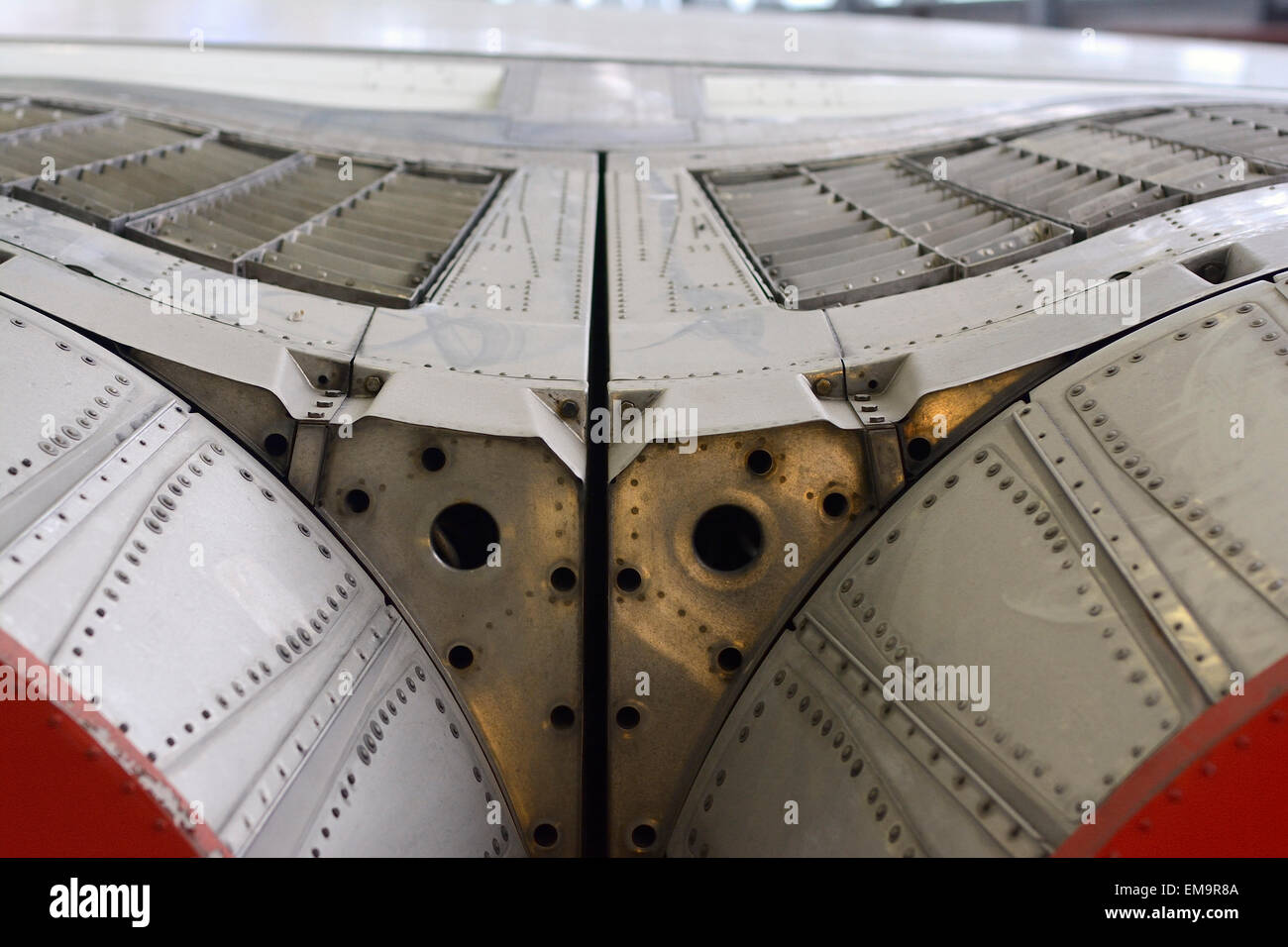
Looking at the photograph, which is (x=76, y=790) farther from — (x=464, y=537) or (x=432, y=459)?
(x=464, y=537)

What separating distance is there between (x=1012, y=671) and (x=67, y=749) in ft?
8.89

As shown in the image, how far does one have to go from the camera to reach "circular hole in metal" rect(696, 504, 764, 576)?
179 inches

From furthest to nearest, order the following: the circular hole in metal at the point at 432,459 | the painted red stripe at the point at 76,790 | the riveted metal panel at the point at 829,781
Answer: the circular hole in metal at the point at 432,459, the riveted metal panel at the point at 829,781, the painted red stripe at the point at 76,790

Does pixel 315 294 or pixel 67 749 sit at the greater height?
pixel 315 294

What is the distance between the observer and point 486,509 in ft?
14.3

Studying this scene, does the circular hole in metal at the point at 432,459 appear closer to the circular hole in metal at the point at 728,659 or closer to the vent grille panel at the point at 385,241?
the vent grille panel at the point at 385,241

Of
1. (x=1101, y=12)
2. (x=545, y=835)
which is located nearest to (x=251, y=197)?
(x=545, y=835)

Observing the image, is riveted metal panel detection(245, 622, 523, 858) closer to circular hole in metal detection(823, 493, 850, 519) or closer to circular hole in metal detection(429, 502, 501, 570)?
circular hole in metal detection(429, 502, 501, 570)

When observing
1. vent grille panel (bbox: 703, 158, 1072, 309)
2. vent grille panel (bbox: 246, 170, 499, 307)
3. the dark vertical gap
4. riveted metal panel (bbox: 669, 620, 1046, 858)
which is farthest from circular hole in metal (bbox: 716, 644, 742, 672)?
vent grille panel (bbox: 246, 170, 499, 307)

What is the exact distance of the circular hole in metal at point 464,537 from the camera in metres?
4.73

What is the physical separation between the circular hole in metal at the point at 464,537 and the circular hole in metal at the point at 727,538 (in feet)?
3.04

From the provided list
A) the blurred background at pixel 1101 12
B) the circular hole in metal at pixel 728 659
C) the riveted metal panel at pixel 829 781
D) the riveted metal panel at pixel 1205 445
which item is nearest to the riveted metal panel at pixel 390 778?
the riveted metal panel at pixel 829 781
